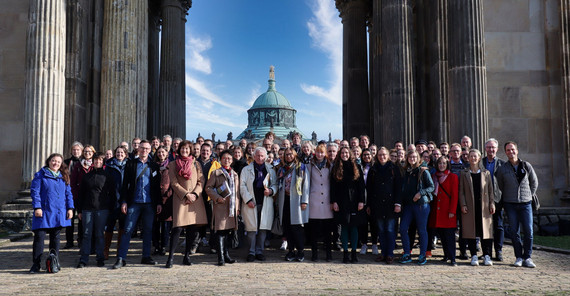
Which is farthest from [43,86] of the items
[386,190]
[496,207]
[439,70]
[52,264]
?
[439,70]

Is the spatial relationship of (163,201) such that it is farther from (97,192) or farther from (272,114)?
(272,114)

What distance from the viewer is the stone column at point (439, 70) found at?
18.1 meters

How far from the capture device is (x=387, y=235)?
9.66m

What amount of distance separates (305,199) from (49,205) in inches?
201

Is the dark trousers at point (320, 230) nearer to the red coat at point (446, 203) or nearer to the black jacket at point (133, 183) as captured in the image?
the red coat at point (446, 203)

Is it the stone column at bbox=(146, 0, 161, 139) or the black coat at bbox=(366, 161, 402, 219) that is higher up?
the stone column at bbox=(146, 0, 161, 139)

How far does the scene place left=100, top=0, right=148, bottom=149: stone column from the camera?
51.7ft

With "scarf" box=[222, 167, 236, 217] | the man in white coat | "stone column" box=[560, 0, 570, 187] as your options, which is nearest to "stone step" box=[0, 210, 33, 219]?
"scarf" box=[222, 167, 236, 217]

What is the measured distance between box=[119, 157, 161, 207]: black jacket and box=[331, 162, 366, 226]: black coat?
3773mm

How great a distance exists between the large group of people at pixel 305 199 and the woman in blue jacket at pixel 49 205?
4 centimetres

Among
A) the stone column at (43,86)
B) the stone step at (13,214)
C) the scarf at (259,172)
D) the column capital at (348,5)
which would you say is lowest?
the stone step at (13,214)

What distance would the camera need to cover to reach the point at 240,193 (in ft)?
32.6

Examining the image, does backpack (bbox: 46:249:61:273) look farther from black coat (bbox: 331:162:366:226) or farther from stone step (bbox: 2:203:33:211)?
stone step (bbox: 2:203:33:211)

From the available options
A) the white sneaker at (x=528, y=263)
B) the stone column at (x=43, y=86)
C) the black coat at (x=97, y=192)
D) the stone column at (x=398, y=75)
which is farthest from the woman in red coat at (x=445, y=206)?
the stone column at (x=43, y=86)
